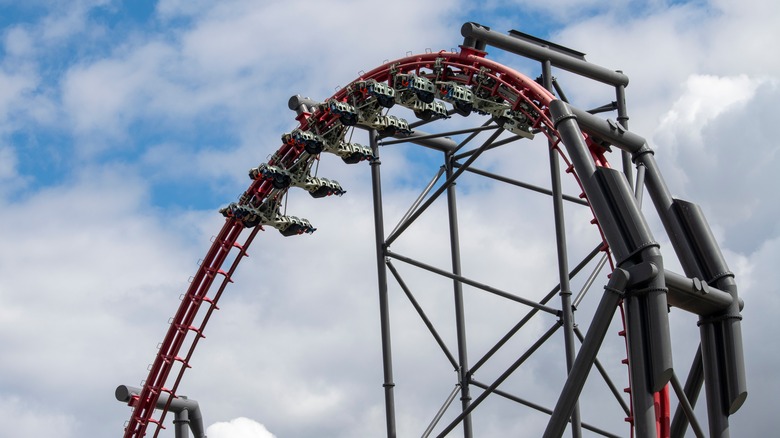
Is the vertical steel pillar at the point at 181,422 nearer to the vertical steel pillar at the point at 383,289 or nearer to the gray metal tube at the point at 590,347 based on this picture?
the vertical steel pillar at the point at 383,289

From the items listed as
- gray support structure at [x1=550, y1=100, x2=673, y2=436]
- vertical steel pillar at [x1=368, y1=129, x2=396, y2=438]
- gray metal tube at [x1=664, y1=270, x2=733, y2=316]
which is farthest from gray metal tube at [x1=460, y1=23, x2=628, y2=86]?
gray metal tube at [x1=664, y1=270, x2=733, y2=316]

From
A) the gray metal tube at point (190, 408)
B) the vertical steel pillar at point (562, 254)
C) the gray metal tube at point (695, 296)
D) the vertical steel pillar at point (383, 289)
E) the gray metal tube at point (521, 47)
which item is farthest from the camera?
the gray metal tube at point (190, 408)

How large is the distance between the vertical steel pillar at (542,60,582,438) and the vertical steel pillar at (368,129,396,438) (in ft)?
8.45

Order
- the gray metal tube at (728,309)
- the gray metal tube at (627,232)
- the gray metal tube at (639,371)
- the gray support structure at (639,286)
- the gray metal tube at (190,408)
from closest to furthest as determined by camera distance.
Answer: the gray metal tube at (639,371) → the gray support structure at (639,286) → the gray metal tube at (627,232) → the gray metal tube at (728,309) → the gray metal tube at (190,408)

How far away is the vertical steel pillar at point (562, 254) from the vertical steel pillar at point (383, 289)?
2574 millimetres

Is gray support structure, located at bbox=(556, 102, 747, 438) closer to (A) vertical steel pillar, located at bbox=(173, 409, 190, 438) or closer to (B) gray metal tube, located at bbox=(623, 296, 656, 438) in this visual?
(B) gray metal tube, located at bbox=(623, 296, 656, 438)

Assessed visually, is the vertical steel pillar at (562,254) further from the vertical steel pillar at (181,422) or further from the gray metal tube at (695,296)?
the vertical steel pillar at (181,422)

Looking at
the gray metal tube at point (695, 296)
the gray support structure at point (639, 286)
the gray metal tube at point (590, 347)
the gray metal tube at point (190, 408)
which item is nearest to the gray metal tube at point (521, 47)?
A: the gray support structure at point (639, 286)

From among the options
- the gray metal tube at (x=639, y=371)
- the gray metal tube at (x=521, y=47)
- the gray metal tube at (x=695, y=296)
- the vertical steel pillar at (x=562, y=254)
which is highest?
the gray metal tube at (x=521, y=47)

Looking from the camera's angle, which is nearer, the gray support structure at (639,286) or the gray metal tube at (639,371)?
the gray metal tube at (639,371)

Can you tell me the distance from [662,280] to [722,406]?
156cm

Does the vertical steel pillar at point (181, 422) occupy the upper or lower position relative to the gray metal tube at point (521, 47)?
lower

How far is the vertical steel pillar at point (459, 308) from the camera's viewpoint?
19.3m

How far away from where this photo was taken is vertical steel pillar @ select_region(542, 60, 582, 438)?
1686cm
